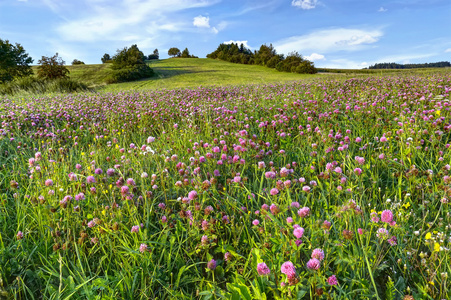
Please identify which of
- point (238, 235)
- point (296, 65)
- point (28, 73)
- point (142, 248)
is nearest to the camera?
point (142, 248)

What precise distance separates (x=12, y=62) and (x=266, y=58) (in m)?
45.6

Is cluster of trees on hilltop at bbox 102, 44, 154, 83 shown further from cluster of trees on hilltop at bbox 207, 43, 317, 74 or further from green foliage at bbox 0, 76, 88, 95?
cluster of trees on hilltop at bbox 207, 43, 317, 74

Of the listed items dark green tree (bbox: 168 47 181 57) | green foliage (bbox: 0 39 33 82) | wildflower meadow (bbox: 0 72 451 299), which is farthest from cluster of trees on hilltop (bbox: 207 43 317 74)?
wildflower meadow (bbox: 0 72 451 299)

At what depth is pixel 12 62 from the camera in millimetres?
38719

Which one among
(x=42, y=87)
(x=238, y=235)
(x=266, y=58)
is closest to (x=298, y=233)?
(x=238, y=235)

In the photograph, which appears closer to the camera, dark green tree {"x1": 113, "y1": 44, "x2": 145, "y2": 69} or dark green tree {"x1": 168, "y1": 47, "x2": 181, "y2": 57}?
dark green tree {"x1": 113, "y1": 44, "x2": 145, "y2": 69}

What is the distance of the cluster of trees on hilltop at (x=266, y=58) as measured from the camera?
4694cm

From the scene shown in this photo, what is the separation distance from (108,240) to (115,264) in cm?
22

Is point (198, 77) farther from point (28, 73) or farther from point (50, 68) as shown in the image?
point (28, 73)

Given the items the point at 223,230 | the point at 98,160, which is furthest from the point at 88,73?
the point at 223,230

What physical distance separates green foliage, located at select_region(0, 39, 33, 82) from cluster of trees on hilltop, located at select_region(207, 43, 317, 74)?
42109mm

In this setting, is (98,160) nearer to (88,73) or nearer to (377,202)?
(377,202)

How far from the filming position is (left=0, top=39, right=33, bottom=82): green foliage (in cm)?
3691

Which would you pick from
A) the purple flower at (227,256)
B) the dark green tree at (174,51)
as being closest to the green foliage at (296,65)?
the purple flower at (227,256)
